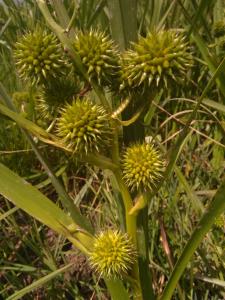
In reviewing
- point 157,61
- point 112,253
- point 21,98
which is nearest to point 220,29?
point 21,98

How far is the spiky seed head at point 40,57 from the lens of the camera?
895 millimetres

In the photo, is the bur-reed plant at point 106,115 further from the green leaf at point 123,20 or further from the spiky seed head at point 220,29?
the spiky seed head at point 220,29

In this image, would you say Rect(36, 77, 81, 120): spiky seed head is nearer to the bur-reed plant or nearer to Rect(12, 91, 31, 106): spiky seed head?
the bur-reed plant

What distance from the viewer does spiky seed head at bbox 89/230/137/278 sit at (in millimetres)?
914

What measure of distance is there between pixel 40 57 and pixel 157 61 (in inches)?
8.5

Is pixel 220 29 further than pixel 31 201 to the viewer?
Yes

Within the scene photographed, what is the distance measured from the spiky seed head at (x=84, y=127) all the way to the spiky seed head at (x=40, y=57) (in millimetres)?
75

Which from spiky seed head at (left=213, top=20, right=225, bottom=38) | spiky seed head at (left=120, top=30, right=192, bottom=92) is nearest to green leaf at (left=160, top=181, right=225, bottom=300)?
spiky seed head at (left=120, top=30, right=192, bottom=92)

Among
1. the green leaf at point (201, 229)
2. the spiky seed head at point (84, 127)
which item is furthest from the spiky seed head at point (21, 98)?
the green leaf at point (201, 229)

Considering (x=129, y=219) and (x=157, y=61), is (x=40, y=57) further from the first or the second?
(x=129, y=219)

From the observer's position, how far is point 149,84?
2.80ft

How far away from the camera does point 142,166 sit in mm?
904

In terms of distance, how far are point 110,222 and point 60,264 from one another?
0.70ft

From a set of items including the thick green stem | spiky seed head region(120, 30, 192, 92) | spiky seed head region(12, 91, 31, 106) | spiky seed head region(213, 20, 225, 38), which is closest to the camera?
spiky seed head region(120, 30, 192, 92)
